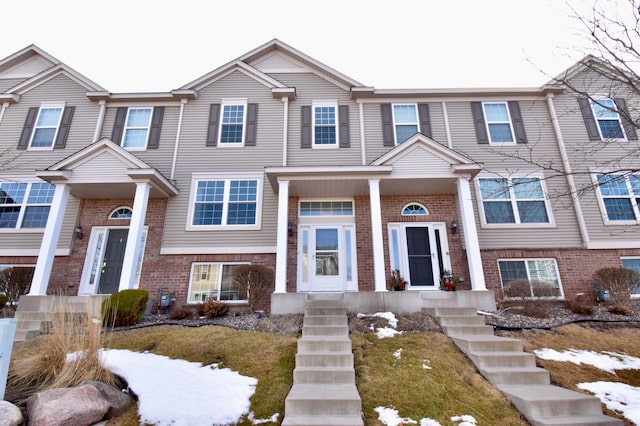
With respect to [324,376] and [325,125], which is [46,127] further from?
[324,376]

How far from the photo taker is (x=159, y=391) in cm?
387

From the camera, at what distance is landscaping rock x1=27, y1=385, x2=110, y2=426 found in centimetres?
320

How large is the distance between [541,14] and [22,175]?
14125 millimetres

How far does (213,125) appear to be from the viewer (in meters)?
10.9

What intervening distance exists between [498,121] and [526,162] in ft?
5.70

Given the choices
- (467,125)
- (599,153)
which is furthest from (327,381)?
(599,153)

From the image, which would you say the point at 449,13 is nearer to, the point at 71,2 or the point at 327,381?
the point at 327,381

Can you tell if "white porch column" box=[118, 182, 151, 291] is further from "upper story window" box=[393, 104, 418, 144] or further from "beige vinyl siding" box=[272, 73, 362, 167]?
"upper story window" box=[393, 104, 418, 144]

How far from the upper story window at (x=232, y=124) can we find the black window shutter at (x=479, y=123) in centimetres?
788

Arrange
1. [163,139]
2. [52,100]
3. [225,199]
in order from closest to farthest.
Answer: [225,199]
[163,139]
[52,100]

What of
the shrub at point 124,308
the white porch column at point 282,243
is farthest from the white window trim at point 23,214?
the white porch column at point 282,243

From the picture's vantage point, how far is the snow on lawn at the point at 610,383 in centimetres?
395

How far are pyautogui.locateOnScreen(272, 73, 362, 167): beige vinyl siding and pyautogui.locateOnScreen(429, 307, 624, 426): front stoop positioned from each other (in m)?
5.93

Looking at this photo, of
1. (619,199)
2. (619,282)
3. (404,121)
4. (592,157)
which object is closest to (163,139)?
(404,121)
